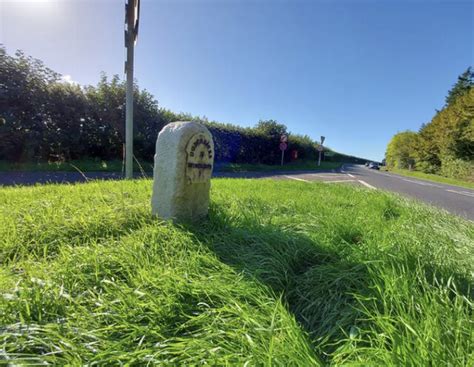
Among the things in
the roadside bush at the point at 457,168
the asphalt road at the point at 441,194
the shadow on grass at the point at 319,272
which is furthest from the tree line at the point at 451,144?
the shadow on grass at the point at 319,272

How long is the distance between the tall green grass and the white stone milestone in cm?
28

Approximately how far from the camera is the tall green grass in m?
1.11

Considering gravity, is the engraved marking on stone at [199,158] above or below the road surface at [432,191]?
above

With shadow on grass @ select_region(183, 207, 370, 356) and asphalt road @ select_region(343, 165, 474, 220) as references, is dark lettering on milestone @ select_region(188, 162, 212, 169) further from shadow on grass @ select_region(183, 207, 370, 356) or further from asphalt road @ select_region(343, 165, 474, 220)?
asphalt road @ select_region(343, 165, 474, 220)

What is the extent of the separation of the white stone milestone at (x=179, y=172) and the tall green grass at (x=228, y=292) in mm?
281

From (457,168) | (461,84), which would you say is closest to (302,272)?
(457,168)

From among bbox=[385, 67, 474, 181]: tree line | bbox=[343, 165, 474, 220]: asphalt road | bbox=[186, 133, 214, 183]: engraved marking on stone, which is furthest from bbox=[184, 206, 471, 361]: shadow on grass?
bbox=[385, 67, 474, 181]: tree line

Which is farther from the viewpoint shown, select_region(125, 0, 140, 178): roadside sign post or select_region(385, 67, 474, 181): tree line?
select_region(385, 67, 474, 181): tree line

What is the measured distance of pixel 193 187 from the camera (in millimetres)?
3090

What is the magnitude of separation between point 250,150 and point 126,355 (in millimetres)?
19862

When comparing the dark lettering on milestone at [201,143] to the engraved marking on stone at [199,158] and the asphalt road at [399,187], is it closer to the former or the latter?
the engraved marking on stone at [199,158]

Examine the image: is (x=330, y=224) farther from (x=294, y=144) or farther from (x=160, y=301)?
(x=294, y=144)

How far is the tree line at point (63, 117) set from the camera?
936 cm

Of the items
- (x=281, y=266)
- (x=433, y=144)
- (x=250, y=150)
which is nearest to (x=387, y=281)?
(x=281, y=266)
